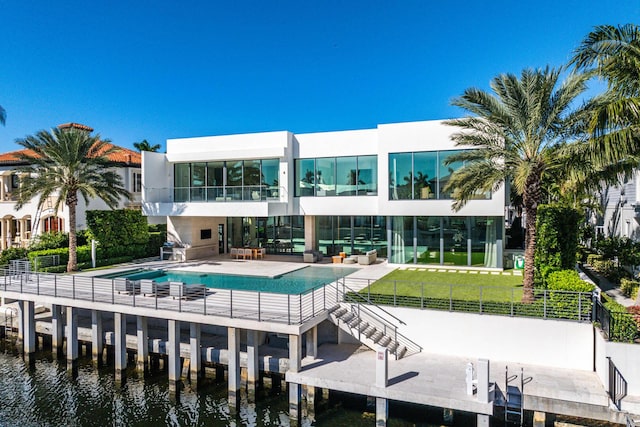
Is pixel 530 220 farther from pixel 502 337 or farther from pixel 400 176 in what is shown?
pixel 400 176

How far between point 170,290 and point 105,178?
507 inches

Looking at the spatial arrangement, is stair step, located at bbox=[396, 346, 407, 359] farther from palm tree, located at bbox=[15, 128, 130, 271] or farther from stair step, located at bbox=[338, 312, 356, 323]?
palm tree, located at bbox=[15, 128, 130, 271]

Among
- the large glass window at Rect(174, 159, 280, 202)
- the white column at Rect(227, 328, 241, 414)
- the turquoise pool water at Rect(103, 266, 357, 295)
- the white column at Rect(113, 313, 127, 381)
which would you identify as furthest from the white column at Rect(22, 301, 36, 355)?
the large glass window at Rect(174, 159, 280, 202)

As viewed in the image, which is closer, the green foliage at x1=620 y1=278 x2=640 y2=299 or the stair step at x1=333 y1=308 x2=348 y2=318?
the stair step at x1=333 y1=308 x2=348 y2=318

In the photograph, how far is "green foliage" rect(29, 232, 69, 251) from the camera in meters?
26.4

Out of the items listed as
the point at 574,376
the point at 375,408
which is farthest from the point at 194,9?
the point at 574,376

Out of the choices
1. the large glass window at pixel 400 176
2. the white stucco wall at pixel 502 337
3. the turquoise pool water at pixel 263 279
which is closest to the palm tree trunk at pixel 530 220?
the white stucco wall at pixel 502 337

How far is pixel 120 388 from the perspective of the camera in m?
14.6

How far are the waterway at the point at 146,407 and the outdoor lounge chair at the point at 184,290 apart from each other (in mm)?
2922

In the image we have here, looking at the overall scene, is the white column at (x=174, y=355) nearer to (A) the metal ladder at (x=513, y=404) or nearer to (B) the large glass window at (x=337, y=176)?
(A) the metal ladder at (x=513, y=404)

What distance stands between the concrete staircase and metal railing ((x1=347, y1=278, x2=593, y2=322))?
2.38ft

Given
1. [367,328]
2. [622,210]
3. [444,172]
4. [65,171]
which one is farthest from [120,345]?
[622,210]

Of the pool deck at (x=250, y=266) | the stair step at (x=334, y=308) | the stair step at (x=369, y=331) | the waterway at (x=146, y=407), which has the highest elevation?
the pool deck at (x=250, y=266)

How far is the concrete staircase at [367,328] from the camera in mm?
14527
